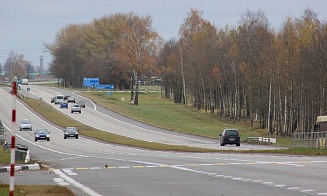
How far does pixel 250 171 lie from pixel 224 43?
8823 centimetres

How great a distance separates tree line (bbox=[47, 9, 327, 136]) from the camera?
80.9 m

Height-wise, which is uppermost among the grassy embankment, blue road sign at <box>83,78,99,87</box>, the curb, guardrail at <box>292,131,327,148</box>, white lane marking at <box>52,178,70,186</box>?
blue road sign at <box>83,78,99,87</box>

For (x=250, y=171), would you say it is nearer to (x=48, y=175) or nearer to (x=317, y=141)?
(x=48, y=175)

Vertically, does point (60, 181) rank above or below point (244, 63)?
below

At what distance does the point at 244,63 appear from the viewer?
3819 inches

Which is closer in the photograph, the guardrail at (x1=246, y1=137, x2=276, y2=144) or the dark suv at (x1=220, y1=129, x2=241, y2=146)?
the dark suv at (x1=220, y1=129, x2=241, y2=146)

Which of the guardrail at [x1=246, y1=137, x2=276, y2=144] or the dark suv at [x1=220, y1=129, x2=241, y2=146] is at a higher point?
the dark suv at [x1=220, y1=129, x2=241, y2=146]

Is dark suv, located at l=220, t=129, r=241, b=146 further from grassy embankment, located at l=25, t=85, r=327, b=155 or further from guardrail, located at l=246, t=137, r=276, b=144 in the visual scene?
grassy embankment, located at l=25, t=85, r=327, b=155

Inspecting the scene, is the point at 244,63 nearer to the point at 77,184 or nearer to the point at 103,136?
the point at 103,136

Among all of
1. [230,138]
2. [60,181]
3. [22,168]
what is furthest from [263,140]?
[60,181]

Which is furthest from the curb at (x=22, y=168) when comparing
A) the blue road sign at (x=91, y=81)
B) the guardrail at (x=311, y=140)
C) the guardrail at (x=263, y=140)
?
the blue road sign at (x=91, y=81)

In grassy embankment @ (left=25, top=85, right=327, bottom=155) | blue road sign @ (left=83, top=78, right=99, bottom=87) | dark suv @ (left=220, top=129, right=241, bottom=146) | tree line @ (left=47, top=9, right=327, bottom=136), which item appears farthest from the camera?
blue road sign @ (left=83, top=78, right=99, bottom=87)

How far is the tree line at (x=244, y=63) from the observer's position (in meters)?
80.9

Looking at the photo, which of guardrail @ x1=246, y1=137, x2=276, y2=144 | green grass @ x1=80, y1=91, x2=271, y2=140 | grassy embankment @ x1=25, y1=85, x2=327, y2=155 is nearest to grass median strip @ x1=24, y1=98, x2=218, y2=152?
grassy embankment @ x1=25, y1=85, x2=327, y2=155
